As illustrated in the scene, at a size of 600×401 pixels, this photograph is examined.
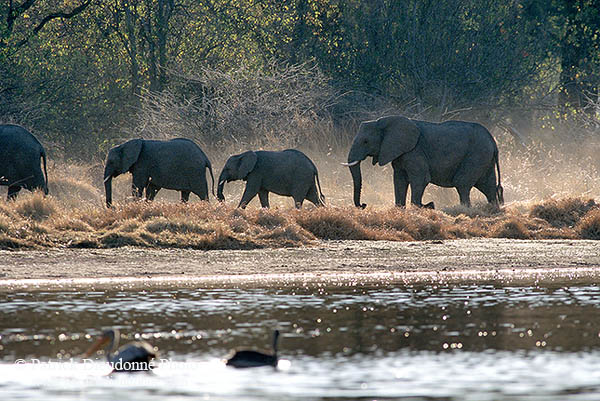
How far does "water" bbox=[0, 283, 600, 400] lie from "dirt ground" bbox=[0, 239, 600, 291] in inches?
44.1

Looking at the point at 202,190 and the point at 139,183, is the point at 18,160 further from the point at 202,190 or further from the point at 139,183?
the point at 202,190

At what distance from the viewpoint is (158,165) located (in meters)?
22.0

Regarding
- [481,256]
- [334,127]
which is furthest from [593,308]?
[334,127]

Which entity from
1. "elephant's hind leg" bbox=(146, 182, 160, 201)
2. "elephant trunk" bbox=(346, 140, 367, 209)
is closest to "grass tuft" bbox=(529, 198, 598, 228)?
"elephant trunk" bbox=(346, 140, 367, 209)

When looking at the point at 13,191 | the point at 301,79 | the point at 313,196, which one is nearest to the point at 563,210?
the point at 313,196

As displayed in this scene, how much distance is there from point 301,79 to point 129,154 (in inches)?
417

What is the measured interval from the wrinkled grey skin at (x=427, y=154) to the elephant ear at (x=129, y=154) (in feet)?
13.3

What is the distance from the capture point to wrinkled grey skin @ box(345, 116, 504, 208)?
73.8 feet

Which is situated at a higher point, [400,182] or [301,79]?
[301,79]

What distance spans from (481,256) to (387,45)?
58.4ft

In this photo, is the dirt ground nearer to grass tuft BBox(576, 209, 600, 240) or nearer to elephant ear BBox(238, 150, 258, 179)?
grass tuft BBox(576, 209, 600, 240)

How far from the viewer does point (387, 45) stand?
3403 centimetres

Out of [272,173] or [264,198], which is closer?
[272,173]

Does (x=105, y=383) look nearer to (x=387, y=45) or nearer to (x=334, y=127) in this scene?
(x=334, y=127)
